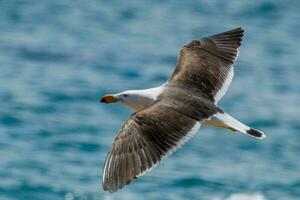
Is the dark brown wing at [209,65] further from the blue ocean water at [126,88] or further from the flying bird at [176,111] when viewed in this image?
the blue ocean water at [126,88]

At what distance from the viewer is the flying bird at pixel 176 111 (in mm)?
6426

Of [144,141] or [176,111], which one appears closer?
[144,141]

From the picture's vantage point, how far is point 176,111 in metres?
6.80

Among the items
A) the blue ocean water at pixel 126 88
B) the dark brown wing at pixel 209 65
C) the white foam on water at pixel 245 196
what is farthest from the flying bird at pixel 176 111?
the white foam on water at pixel 245 196

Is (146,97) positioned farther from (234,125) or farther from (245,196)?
(245,196)

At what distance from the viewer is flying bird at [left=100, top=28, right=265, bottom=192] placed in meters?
6.43

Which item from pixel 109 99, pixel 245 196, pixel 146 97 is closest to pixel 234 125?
pixel 146 97

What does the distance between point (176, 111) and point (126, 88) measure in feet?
19.6

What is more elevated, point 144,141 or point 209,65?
point 209,65

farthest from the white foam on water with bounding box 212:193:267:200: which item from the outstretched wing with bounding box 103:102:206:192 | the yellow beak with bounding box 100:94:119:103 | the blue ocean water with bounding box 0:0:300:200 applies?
the outstretched wing with bounding box 103:102:206:192

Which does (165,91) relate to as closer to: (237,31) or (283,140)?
(237,31)

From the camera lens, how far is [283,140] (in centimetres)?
1166

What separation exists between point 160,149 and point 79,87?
6363 mm

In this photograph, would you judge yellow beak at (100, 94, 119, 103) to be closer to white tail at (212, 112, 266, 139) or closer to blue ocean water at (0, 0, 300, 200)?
white tail at (212, 112, 266, 139)
